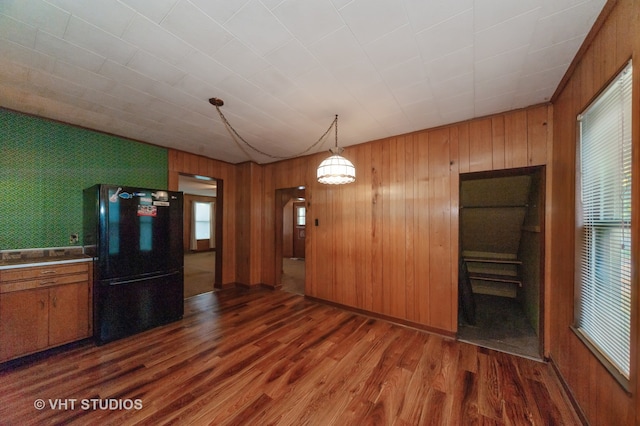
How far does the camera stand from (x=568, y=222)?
1856 mm

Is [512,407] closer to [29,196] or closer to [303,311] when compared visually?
[303,311]

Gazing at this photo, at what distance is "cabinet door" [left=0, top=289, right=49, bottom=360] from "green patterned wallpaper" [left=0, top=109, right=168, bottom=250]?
0.81 metres

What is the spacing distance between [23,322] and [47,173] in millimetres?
1703

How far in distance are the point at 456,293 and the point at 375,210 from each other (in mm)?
1453

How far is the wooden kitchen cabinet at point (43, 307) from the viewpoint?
211 centimetres

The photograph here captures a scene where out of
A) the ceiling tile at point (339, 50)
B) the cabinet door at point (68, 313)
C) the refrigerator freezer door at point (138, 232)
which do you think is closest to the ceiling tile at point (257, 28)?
the ceiling tile at point (339, 50)

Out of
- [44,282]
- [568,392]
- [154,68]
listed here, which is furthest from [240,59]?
[568,392]

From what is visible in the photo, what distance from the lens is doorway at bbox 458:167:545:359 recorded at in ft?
8.61

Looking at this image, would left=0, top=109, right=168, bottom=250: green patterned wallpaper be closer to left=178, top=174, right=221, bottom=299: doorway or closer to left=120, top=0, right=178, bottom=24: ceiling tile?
left=120, top=0, right=178, bottom=24: ceiling tile

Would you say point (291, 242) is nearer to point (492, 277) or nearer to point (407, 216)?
point (407, 216)

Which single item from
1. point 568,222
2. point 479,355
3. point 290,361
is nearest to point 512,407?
point 479,355

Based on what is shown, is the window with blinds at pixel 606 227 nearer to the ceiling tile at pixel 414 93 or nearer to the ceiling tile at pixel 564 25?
the ceiling tile at pixel 564 25

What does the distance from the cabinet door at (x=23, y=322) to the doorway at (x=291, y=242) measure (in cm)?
311

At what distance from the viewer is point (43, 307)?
2.29 m
